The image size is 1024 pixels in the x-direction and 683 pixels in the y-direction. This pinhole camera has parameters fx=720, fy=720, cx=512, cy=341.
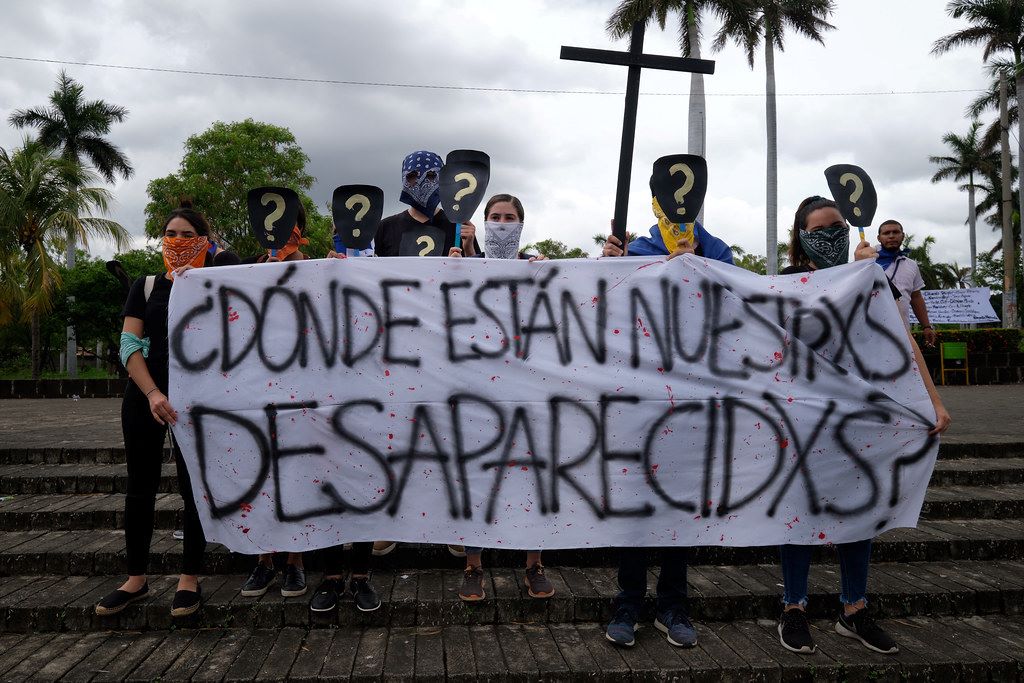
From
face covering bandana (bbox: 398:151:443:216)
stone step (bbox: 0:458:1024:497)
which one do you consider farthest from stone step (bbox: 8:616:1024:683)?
face covering bandana (bbox: 398:151:443:216)

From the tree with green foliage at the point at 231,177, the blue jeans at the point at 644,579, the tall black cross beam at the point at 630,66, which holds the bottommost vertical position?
the blue jeans at the point at 644,579

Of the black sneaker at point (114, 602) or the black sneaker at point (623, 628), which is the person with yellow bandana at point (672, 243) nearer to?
the black sneaker at point (623, 628)

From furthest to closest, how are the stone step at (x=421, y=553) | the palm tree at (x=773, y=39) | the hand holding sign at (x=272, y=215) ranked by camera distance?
the palm tree at (x=773, y=39)
the stone step at (x=421, y=553)
the hand holding sign at (x=272, y=215)

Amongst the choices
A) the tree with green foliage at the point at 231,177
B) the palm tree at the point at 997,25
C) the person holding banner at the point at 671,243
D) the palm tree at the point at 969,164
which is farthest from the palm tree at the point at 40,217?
the palm tree at the point at 969,164

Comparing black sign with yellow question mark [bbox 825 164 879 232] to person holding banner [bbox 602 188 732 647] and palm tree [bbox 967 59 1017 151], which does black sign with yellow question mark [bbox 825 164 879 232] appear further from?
palm tree [bbox 967 59 1017 151]

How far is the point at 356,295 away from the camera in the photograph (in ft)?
11.6

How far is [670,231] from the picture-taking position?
3486 millimetres

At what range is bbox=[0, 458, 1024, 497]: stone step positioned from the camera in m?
4.79

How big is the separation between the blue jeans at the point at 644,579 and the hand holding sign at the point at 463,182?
1812 millimetres

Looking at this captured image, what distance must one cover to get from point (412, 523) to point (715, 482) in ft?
4.69

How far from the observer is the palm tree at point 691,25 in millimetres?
19125

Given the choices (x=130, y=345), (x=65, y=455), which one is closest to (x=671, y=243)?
(x=130, y=345)

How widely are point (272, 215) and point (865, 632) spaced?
3.35m

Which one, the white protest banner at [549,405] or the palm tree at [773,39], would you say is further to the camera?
the palm tree at [773,39]
